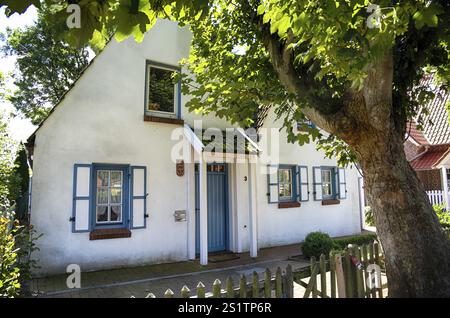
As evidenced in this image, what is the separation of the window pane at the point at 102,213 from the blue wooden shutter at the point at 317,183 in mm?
7324

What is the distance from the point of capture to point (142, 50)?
9.23m

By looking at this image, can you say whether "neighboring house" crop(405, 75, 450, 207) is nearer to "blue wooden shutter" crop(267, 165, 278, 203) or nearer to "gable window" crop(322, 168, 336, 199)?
"gable window" crop(322, 168, 336, 199)

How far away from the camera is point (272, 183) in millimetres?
11164

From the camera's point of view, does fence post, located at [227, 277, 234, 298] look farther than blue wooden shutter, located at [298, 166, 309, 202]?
No

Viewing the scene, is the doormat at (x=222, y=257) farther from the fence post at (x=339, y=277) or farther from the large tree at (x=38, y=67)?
the large tree at (x=38, y=67)

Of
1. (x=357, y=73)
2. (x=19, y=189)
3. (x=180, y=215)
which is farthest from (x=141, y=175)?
(x=357, y=73)

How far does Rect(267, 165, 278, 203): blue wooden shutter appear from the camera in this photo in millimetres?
11086

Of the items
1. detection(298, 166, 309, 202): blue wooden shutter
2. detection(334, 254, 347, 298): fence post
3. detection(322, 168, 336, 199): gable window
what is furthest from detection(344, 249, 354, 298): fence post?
detection(322, 168, 336, 199): gable window

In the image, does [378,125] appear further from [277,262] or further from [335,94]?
[277,262]

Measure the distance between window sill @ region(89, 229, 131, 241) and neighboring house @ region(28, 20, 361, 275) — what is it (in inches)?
0.9

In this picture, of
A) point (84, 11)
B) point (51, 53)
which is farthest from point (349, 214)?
point (51, 53)

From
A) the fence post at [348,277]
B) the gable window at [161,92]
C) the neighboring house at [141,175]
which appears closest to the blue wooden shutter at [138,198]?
the neighboring house at [141,175]

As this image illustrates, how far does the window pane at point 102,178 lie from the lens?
27.5 feet
